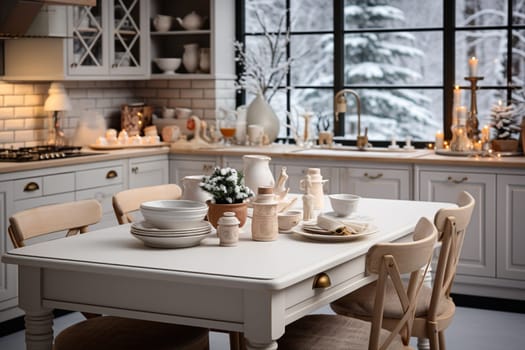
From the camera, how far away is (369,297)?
3527 millimetres

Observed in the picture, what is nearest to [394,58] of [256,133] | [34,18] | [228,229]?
[256,133]

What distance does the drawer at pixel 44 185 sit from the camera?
16.2 ft

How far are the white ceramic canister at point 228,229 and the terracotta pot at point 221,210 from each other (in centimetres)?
18

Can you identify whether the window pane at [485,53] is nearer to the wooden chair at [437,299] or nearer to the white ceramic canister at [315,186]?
the wooden chair at [437,299]

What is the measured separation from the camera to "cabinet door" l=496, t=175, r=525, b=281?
5195mm

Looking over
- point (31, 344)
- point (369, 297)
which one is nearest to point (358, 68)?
point (369, 297)

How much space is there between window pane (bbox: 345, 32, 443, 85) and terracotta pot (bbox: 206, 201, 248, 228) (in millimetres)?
3365

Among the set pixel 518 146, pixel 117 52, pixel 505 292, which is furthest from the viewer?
pixel 117 52

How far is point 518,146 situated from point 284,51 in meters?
1.97

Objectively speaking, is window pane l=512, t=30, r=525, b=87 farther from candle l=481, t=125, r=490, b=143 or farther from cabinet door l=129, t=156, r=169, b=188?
cabinet door l=129, t=156, r=169, b=188

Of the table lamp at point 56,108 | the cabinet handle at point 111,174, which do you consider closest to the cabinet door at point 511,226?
the cabinet handle at point 111,174

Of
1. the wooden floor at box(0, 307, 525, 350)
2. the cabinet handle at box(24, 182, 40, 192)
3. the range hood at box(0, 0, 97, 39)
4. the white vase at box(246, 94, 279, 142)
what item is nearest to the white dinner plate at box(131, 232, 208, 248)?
the wooden floor at box(0, 307, 525, 350)

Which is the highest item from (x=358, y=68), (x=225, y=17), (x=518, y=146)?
(x=225, y=17)

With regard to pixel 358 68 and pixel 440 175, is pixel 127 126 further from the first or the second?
pixel 440 175
